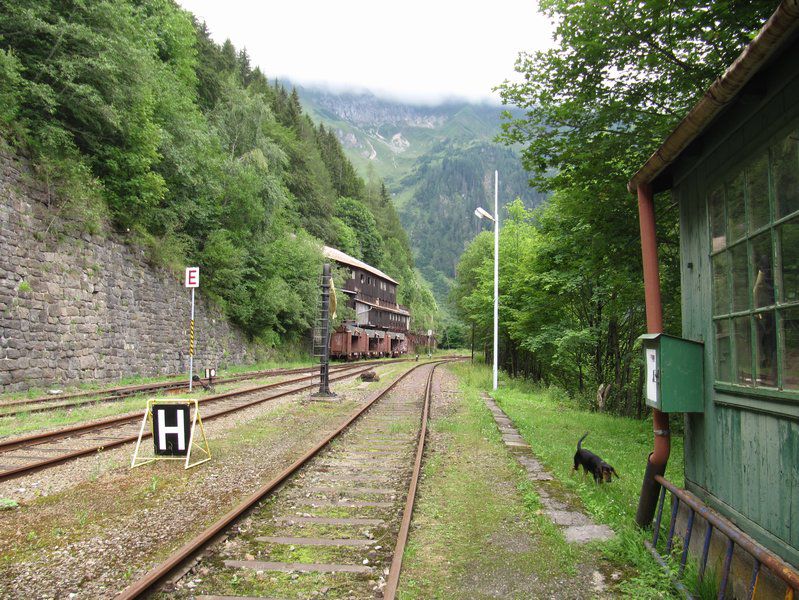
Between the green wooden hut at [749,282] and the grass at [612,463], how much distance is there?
747 mm

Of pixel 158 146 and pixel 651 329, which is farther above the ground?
pixel 158 146

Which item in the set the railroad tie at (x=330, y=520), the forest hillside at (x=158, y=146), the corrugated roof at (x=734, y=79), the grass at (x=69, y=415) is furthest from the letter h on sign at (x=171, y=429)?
the forest hillside at (x=158, y=146)

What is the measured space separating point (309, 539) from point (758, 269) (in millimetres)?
4132

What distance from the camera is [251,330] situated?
96.0 ft

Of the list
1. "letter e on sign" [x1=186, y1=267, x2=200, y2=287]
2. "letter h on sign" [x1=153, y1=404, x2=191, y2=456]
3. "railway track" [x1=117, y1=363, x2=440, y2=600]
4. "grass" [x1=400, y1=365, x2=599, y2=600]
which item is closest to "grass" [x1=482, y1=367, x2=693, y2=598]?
"grass" [x1=400, y1=365, x2=599, y2=600]

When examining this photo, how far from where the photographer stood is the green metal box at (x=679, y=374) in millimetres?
3982

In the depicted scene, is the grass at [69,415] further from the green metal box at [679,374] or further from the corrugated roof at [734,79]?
the corrugated roof at [734,79]

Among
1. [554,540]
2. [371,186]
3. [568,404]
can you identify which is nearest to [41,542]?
[554,540]

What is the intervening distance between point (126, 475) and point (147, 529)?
208 cm

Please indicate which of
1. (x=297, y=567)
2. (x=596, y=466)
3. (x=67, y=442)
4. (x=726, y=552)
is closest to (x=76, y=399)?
(x=67, y=442)

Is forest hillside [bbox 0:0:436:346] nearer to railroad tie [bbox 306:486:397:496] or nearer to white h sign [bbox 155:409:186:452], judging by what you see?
white h sign [bbox 155:409:186:452]

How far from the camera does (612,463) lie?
7637 mm

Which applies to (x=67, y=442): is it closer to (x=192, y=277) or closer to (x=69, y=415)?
(x=69, y=415)

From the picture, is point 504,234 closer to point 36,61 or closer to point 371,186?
point 36,61
